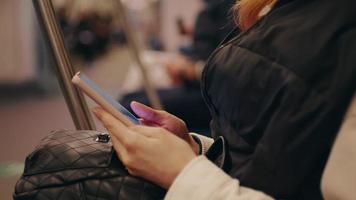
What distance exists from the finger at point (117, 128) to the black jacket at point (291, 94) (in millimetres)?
144

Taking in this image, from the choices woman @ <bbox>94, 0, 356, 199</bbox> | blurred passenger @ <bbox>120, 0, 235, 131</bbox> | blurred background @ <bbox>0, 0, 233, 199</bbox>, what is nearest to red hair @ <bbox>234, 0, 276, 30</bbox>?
woman @ <bbox>94, 0, 356, 199</bbox>

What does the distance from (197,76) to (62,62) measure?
5.01 ft

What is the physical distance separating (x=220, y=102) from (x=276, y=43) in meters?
0.13

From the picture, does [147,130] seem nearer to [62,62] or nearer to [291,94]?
[291,94]

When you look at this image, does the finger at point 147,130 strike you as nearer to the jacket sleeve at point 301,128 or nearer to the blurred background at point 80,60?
the jacket sleeve at point 301,128

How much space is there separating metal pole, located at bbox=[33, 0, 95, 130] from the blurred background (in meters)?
1.25

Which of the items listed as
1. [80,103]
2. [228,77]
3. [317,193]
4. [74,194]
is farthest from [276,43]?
[80,103]

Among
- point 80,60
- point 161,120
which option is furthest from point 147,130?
point 80,60

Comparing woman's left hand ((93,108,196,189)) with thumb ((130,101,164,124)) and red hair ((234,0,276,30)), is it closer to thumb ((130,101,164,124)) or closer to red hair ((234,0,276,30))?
thumb ((130,101,164,124))

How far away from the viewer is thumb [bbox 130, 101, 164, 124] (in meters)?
0.76

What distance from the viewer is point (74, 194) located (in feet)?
2.30

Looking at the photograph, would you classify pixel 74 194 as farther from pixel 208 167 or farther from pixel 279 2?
pixel 279 2

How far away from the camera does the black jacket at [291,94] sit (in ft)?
2.00

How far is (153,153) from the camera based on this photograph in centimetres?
67
